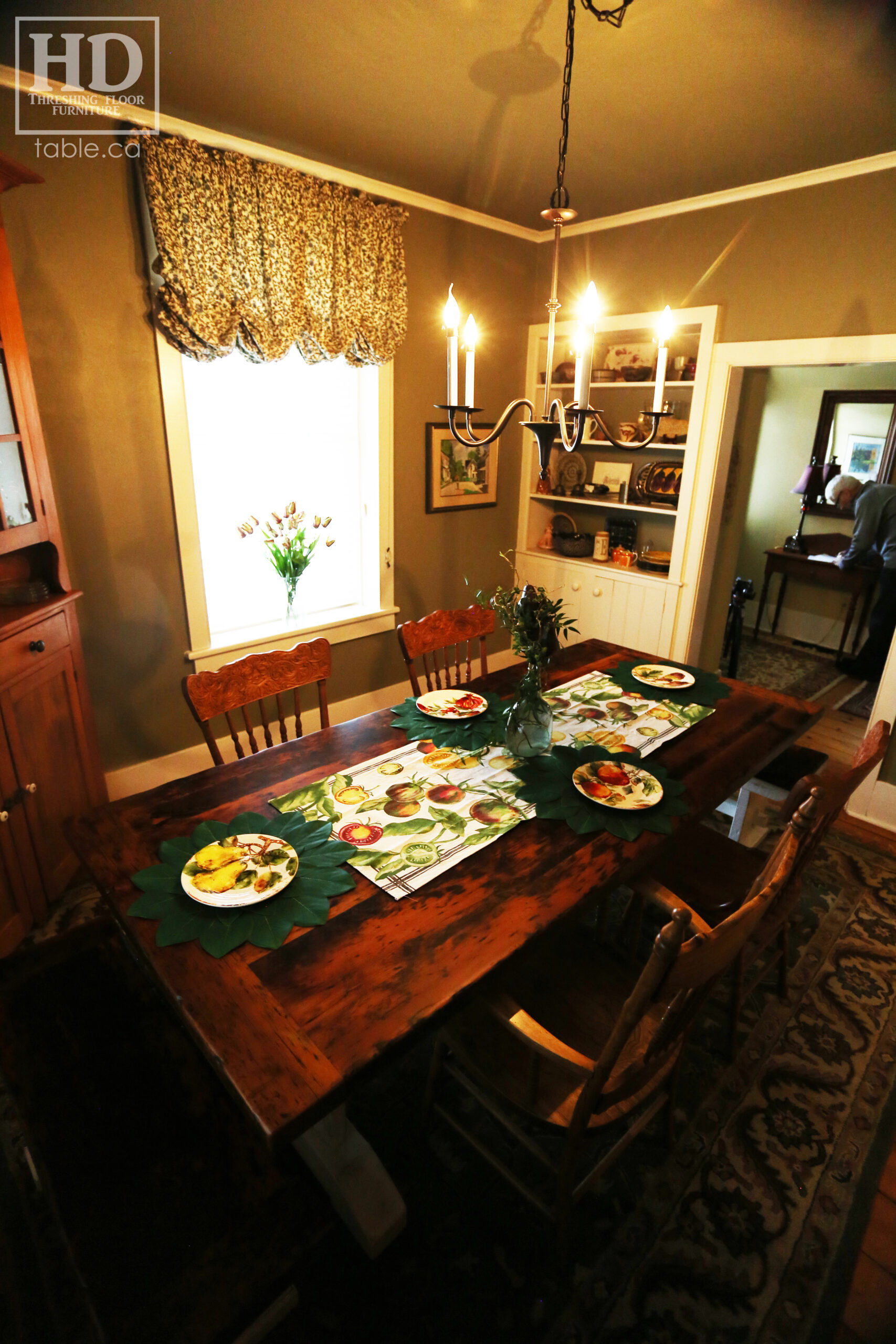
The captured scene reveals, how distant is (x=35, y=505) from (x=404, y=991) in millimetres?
1911

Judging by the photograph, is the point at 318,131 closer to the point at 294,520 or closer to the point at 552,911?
the point at 294,520

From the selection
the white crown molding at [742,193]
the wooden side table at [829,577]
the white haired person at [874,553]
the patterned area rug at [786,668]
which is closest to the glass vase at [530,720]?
the white crown molding at [742,193]

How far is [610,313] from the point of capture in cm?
342

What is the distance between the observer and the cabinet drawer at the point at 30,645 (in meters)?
1.89

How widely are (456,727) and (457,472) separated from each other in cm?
213

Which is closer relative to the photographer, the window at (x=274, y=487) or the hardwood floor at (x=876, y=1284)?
the hardwood floor at (x=876, y=1284)

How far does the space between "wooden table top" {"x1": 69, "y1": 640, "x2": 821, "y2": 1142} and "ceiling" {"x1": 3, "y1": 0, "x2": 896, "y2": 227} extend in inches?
76.0

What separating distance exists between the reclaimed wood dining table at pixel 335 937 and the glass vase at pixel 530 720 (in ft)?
0.93

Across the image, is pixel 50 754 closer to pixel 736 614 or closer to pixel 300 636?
pixel 300 636

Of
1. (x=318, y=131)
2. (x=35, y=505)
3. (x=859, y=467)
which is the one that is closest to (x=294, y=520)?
(x=35, y=505)

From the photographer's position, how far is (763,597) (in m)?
5.27

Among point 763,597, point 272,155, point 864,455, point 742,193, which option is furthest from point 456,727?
point 864,455

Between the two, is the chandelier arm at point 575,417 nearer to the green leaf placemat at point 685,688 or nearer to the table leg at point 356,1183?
the green leaf placemat at point 685,688

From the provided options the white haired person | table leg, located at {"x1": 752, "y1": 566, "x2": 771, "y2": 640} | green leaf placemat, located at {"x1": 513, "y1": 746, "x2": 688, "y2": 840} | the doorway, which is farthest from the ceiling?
table leg, located at {"x1": 752, "y1": 566, "x2": 771, "y2": 640}
